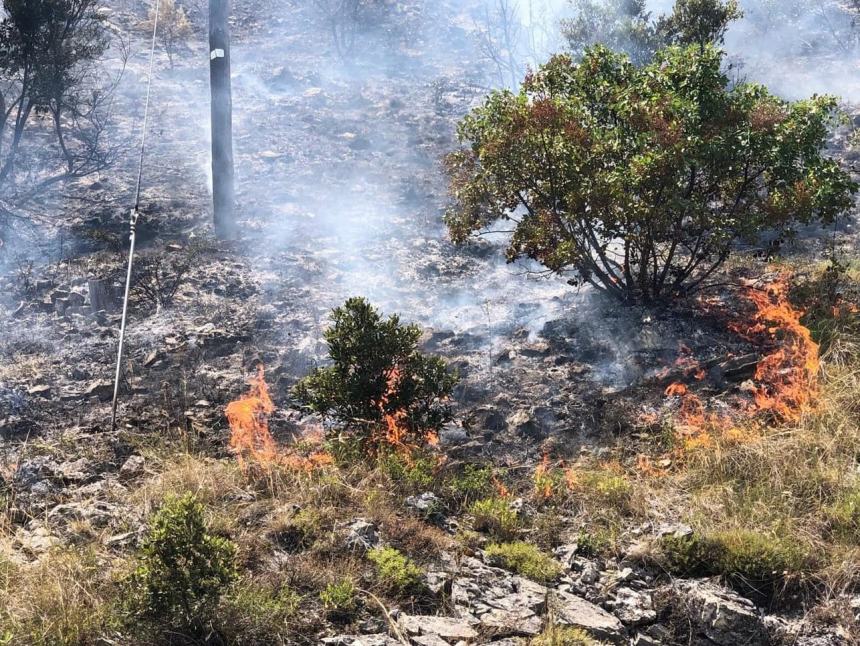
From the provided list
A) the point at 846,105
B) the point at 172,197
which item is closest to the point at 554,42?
the point at 846,105

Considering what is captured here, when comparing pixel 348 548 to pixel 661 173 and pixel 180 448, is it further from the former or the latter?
pixel 661 173

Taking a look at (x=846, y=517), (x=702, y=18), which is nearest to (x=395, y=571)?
(x=846, y=517)

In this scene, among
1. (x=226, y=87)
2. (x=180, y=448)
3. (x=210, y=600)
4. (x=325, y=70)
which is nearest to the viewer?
(x=210, y=600)

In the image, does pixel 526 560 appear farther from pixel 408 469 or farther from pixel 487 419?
pixel 487 419

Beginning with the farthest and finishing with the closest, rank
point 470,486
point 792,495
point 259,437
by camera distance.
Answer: point 259,437
point 470,486
point 792,495

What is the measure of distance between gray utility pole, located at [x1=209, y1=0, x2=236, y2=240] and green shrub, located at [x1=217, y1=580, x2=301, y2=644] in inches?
295

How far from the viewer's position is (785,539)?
496 cm

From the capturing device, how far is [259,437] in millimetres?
6590

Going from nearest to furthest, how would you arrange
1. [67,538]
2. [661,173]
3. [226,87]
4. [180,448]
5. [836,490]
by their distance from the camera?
[67,538]
[836,490]
[180,448]
[661,173]
[226,87]

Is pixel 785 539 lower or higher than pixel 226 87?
lower

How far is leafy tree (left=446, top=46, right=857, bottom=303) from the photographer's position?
7.20 meters

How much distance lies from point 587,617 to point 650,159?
4.47 meters

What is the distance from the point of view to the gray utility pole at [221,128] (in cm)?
1096

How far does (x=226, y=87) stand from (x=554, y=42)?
920 cm
